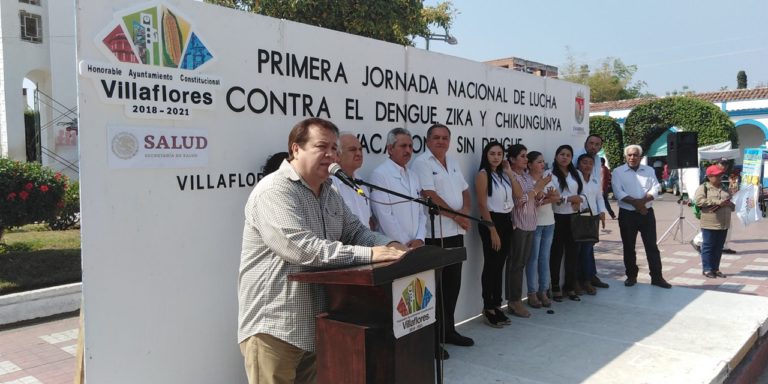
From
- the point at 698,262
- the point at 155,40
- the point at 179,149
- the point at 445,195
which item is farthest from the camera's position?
the point at 698,262

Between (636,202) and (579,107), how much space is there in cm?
159

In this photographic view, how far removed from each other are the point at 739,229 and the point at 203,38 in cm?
1508

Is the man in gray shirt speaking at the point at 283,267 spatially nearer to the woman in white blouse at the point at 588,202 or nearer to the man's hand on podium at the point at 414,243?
the man's hand on podium at the point at 414,243

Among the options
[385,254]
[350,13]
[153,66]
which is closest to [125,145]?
[153,66]

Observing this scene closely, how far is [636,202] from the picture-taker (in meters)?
6.73

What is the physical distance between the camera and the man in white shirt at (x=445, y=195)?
4.58 metres

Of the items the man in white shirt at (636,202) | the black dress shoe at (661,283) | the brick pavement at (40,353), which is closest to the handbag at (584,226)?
the man in white shirt at (636,202)

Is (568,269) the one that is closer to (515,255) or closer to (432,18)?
(515,255)

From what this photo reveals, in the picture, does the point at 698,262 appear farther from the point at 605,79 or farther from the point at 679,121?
the point at 605,79

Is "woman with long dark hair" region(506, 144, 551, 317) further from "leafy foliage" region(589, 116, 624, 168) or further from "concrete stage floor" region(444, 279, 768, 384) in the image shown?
"leafy foliage" region(589, 116, 624, 168)

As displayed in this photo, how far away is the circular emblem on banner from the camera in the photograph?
9.64ft

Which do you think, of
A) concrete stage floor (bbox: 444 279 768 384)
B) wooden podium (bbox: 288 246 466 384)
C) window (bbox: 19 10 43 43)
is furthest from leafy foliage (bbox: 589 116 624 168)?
window (bbox: 19 10 43 43)

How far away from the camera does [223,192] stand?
3453mm

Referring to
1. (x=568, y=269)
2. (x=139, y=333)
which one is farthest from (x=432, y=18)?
(x=139, y=333)
